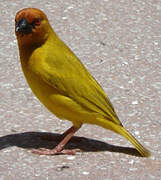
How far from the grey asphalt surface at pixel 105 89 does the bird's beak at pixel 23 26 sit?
104cm

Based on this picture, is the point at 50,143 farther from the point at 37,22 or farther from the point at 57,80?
the point at 37,22

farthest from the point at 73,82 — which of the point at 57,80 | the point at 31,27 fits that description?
the point at 31,27

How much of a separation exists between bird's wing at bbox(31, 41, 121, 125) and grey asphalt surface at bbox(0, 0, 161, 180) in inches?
17.3

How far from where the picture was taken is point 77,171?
472 centimetres

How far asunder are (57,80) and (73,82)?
6.3 inches

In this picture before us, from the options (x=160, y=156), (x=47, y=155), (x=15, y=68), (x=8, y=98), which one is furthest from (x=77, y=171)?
(x=15, y=68)

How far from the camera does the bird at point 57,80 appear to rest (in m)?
4.68

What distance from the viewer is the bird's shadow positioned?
16.7 ft

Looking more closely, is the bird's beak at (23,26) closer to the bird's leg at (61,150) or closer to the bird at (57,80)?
the bird at (57,80)

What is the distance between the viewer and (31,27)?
4656 mm

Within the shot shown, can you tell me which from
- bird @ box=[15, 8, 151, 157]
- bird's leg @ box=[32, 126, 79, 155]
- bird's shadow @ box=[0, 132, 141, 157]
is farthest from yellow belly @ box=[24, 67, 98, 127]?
bird's shadow @ box=[0, 132, 141, 157]

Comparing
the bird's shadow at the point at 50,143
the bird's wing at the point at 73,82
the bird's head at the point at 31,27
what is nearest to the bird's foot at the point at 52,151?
the bird's shadow at the point at 50,143

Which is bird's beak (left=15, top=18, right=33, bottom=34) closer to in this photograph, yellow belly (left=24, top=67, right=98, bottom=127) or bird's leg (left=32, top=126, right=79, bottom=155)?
yellow belly (left=24, top=67, right=98, bottom=127)

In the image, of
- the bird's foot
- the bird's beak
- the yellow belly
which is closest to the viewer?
the bird's beak
